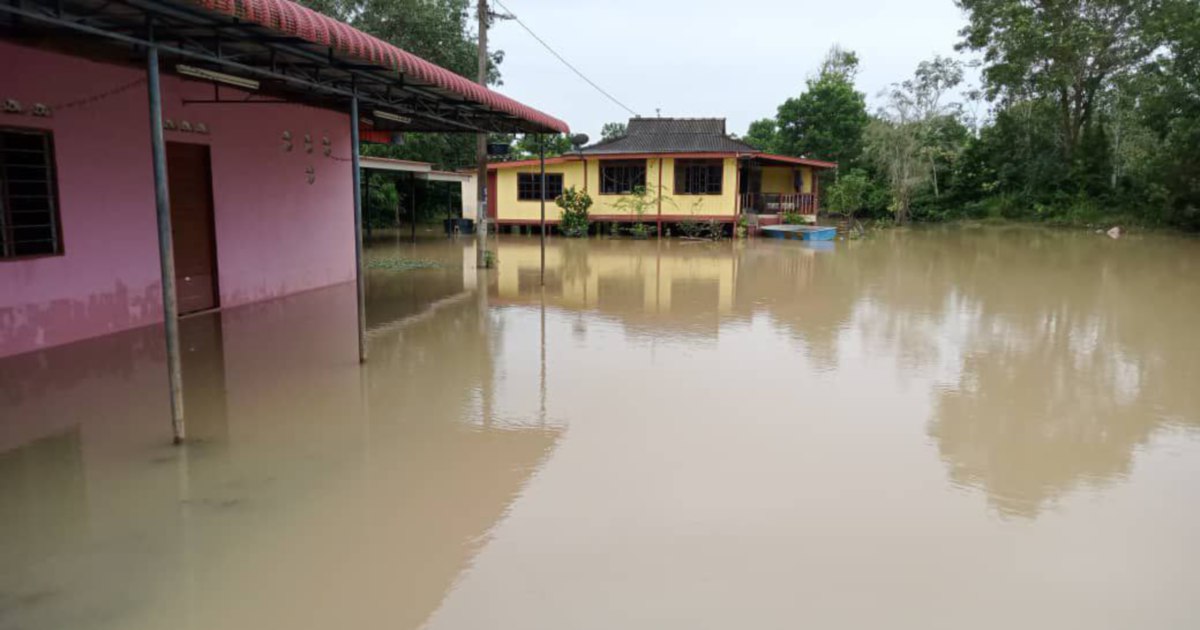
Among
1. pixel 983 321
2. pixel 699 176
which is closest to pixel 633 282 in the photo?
pixel 983 321

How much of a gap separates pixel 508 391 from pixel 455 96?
160 inches

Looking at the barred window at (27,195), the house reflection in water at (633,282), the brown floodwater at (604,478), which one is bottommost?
A: the brown floodwater at (604,478)

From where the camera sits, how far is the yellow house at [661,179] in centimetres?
2464

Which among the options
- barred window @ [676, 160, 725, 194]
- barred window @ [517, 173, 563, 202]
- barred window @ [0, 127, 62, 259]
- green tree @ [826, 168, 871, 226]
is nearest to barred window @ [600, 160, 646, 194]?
barred window @ [676, 160, 725, 194]

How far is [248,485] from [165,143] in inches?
230

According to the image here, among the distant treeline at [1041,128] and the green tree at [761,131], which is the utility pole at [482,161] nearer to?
the distant treeline at [1041,128]

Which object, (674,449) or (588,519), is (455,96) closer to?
(674,449)

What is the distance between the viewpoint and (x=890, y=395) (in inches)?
259

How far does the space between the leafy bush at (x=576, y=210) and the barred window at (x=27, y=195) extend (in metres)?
18.8

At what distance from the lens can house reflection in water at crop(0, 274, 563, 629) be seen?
3267mm

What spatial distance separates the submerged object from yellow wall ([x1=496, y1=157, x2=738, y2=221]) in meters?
1.68

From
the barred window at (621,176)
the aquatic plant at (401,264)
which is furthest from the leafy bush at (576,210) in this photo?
the aquatic plant at (401,264)

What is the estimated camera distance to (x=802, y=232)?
24047 mm

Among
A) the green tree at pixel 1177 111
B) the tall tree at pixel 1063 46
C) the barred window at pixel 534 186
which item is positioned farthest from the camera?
the tall tree at pixel 1063 46
